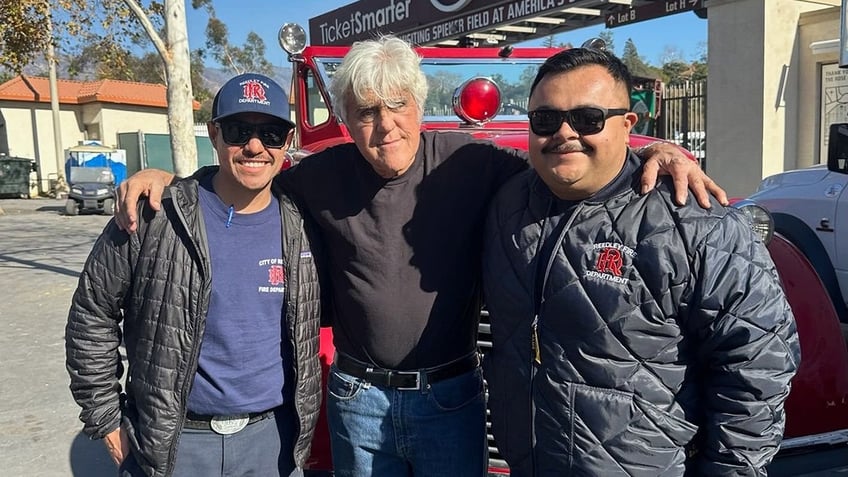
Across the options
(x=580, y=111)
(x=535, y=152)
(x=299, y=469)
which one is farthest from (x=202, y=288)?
(x=580, y=111)

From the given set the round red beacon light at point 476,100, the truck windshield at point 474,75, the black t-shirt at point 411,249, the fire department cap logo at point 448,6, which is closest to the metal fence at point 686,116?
the fire department cap logo at point 448,6

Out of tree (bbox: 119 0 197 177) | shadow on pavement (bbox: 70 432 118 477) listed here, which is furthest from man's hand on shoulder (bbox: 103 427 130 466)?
tree (bbox: 119 0 197 177)

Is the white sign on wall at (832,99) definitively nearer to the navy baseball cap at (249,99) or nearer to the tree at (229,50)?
the navy baseball cap at (249,99)

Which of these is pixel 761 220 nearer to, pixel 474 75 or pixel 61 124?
pixel 474 75

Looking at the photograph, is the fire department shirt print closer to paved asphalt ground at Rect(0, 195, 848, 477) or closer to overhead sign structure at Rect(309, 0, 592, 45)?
paved asphalt ground at Rect(0, 195, 848, 477)

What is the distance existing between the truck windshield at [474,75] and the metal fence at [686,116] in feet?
26.7

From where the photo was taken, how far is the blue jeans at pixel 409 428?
2.19 m

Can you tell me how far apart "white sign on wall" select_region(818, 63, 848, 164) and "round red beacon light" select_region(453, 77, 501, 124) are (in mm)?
7562

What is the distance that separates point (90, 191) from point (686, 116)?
1461 centimetres

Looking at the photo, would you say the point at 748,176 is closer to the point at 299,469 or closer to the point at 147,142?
the point at 299,469

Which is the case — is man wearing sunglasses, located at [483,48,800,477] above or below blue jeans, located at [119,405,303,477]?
above

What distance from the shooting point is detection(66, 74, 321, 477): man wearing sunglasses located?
2121mm

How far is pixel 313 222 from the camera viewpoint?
2.33 meters

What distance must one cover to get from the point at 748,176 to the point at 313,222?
9.29 m
